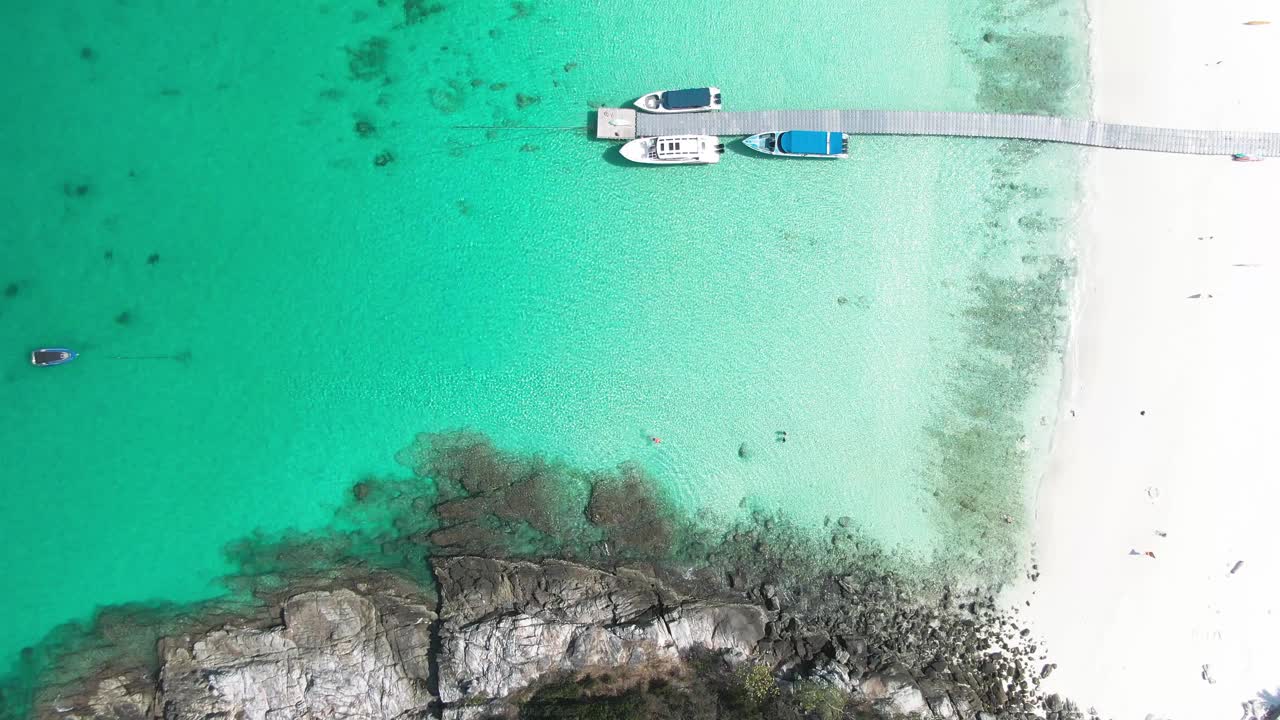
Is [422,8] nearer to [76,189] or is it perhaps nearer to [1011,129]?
[76,189]

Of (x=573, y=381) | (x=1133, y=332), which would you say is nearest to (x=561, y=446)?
(x=573, y=381)

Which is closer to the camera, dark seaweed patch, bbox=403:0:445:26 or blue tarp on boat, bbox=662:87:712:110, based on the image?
blue tarp on boat, bbox=662:87:712:110

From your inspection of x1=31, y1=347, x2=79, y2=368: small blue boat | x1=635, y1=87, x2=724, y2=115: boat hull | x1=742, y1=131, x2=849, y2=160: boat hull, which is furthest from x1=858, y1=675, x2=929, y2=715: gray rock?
x1=31, y1=347, x2=79, y2=368: small blue boat

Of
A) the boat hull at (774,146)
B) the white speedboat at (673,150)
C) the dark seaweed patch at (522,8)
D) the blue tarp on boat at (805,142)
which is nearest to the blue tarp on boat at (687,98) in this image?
the white speedboat at (673,150)

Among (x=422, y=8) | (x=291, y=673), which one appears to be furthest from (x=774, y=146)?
(x=291, y=673)

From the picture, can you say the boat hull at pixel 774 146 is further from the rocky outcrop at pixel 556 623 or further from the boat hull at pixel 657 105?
the rocky outcrop at pixel 556 623

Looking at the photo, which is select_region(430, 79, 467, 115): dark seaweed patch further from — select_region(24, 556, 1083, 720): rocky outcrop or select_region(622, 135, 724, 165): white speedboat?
select_region(24, 556, 1083, 720): rocky outcrop
